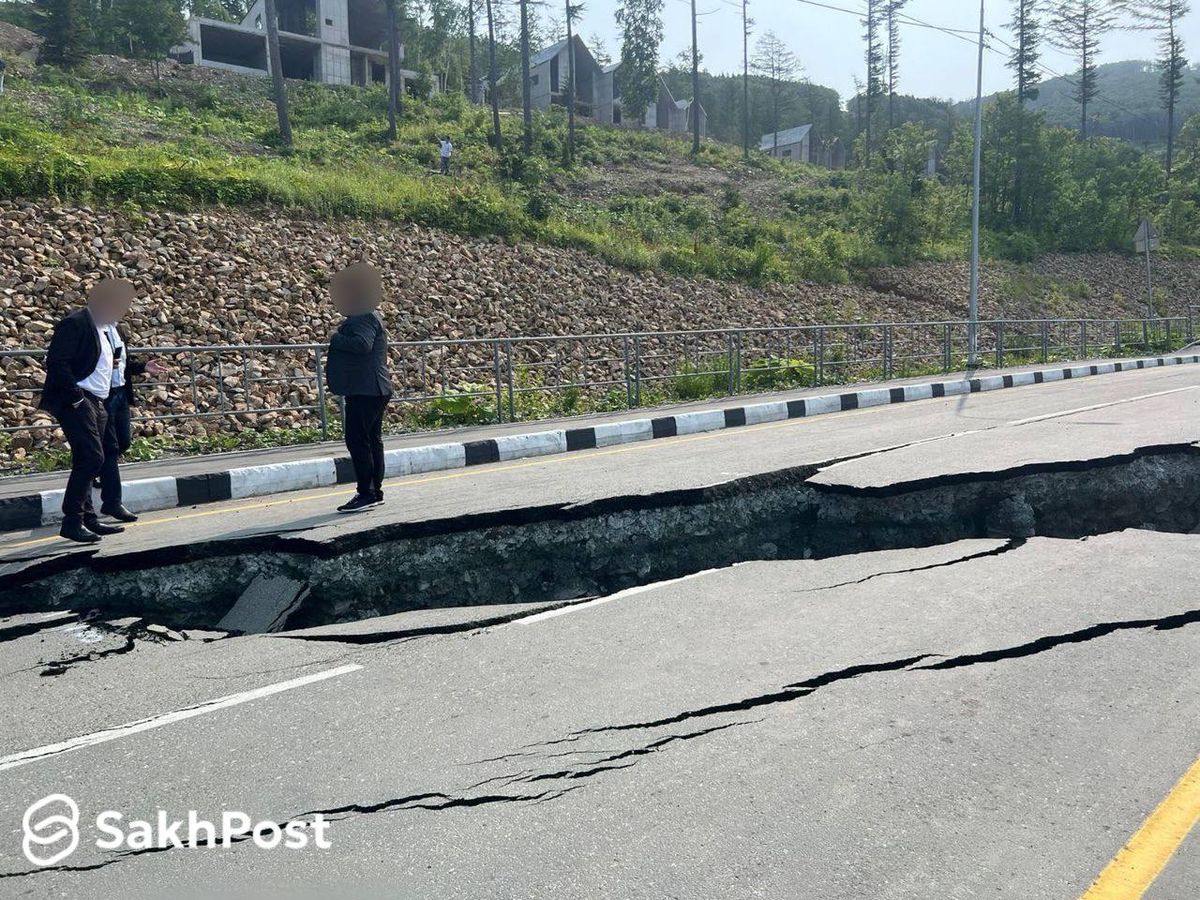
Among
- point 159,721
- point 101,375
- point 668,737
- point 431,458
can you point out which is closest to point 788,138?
point 431,458

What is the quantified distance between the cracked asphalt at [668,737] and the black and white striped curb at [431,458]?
295cm

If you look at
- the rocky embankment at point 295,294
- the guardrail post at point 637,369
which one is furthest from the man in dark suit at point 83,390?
the guardrail post at point 637,369

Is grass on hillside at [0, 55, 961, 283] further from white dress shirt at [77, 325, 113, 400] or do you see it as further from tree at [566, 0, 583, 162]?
white dress shirt at [77, 325, 113, 400]

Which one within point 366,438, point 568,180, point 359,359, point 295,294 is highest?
point 568,180

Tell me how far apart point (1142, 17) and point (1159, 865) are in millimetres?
77656

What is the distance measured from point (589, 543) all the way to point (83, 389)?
130 inches

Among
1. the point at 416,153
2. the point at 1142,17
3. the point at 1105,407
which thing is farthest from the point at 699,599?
the point at 1142,17

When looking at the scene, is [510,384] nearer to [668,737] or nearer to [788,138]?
[668,737]

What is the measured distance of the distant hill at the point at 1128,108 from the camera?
114 metres

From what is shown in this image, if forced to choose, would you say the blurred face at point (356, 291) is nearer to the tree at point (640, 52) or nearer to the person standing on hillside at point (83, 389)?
the person standing on hillside at point (83, 389)

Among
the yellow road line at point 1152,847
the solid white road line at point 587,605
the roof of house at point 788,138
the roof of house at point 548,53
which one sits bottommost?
the yellow road line at point 1152,847

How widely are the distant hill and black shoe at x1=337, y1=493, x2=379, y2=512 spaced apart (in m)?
79.4

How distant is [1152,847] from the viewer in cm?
236

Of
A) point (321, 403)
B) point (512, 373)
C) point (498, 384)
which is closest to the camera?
point (321, 403)
